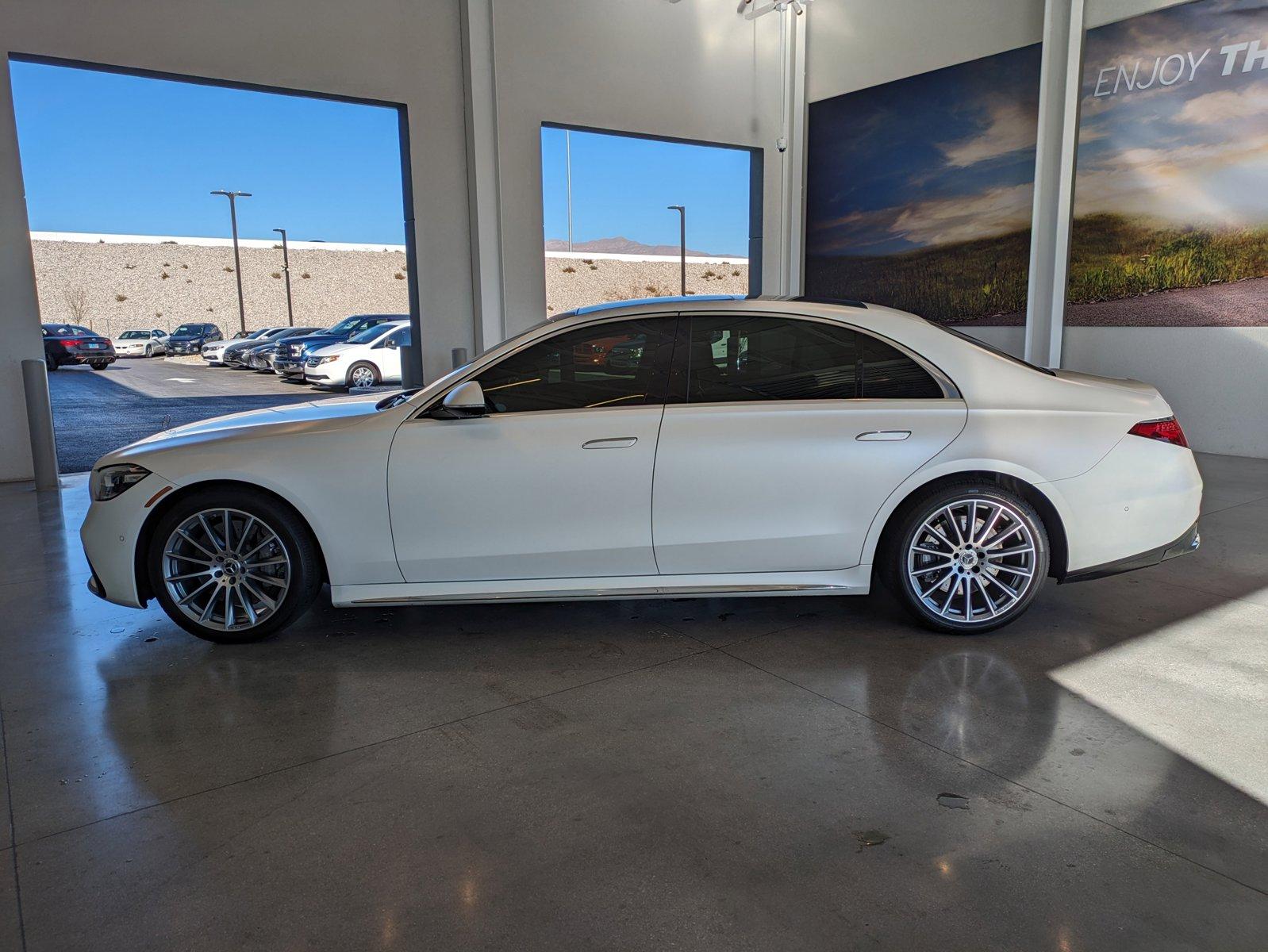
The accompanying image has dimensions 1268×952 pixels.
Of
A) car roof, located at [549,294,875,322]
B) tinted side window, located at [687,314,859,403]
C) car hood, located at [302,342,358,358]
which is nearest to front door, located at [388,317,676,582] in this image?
tinted side window, located at [687,314,859,403]

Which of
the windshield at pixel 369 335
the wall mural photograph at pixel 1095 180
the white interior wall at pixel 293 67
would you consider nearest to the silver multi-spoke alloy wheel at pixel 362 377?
the windshield at pixel 369 335

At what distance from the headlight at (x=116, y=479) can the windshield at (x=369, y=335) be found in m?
11.6

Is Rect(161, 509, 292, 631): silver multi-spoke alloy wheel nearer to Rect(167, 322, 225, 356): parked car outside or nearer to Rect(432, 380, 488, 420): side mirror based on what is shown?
Rect(432, 380, 488, 420): side mirror

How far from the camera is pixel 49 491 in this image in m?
7.88

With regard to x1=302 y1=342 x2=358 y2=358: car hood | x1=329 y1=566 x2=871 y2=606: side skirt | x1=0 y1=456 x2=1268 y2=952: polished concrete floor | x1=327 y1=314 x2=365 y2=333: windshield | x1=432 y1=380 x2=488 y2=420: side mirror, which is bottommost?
x1=0 y1=456 x2=1268 y2=952: polished concrete floor

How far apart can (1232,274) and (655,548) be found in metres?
7.94

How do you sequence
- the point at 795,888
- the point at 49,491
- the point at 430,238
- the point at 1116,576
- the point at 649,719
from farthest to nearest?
the point at 430,238, the point at 49,491, the point at 1116,576, the point at 649,719, the point at 795,888

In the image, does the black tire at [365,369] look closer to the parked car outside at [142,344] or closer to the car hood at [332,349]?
the car hood at [332,349]

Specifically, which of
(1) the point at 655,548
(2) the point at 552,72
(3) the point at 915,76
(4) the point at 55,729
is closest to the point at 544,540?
(1) the point at 655,548

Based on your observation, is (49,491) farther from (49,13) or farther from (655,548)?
(655,548)

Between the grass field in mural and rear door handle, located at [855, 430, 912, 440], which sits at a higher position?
the grass field in mural

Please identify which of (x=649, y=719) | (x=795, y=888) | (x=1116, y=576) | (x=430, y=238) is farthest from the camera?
(x=430, y=238)

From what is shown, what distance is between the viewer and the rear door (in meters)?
3.72

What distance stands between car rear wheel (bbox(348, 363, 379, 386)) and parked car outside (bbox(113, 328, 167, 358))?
19.5 ft
